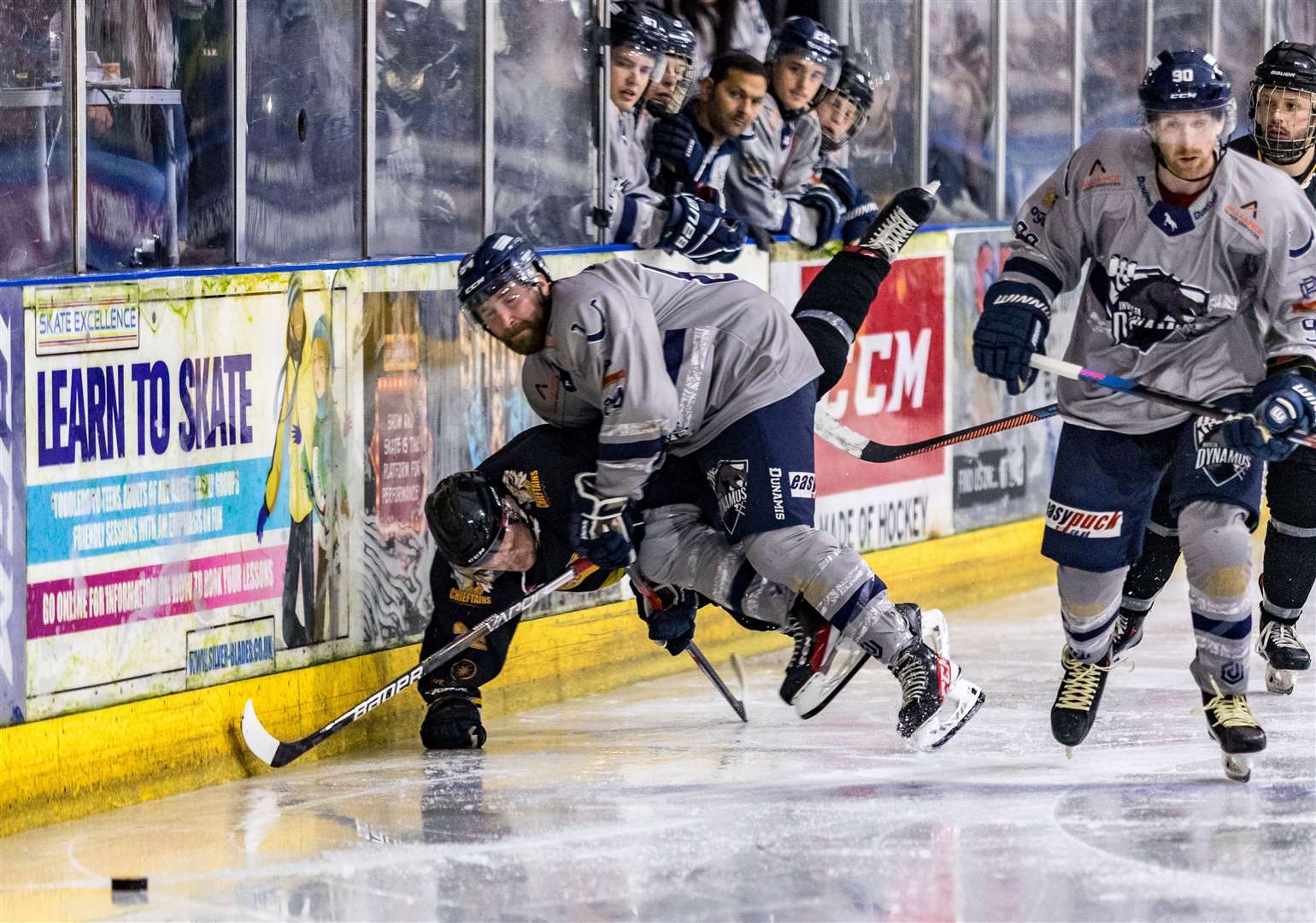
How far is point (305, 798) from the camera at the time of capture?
15.0ft

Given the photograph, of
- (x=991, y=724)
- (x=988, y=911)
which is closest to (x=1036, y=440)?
(x=991, y=724)

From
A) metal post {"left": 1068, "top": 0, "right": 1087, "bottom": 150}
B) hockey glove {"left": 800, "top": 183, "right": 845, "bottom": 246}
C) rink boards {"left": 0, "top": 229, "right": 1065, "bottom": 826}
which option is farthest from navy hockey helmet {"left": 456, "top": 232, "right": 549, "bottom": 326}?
metal post {"left": 1068, "top": 0, "right": 1087, "bottom": 150}

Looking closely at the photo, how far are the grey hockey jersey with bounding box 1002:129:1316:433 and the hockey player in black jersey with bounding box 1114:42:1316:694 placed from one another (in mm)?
809

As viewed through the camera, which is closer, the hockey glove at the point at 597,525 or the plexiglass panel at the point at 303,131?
the hockey glove at the point at 597,525

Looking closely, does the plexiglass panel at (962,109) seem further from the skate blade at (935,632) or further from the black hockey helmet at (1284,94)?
the skate blade at (935,632)

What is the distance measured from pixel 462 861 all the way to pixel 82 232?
1.52 meters

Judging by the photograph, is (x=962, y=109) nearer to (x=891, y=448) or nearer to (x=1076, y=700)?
(x=891, y=448)

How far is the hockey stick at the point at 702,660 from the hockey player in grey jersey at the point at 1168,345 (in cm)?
86

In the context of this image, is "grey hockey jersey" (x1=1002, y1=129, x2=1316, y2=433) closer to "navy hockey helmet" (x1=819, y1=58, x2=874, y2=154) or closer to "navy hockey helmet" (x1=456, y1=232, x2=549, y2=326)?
"navy hockey helmet" (x1=456, y1=232, x2=549, y2=326)

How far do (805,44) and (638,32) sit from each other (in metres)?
0.73

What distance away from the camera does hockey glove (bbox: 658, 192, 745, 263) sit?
6051 millimetres

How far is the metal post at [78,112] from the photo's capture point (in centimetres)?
458

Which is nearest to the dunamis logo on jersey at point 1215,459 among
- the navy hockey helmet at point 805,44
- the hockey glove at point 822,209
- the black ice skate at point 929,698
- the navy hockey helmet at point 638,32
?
the black ice skate at point 929,698

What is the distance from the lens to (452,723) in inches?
199
